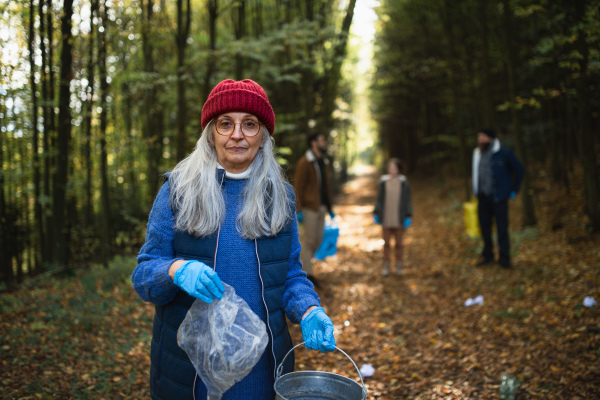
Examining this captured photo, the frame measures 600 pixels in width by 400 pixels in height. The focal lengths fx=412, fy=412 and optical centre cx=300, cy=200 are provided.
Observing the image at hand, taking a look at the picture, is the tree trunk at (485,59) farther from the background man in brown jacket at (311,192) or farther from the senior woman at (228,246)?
the senior woman at (228,246)

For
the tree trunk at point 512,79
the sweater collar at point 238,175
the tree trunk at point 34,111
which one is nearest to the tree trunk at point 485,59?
the tree trunk at point 512,79

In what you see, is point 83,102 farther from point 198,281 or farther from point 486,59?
point 486,59

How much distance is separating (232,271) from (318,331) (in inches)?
19.4

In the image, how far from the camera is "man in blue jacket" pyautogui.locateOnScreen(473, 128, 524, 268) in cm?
754

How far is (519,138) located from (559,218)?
7.00 feet

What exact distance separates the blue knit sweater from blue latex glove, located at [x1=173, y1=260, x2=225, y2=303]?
0.09 meters

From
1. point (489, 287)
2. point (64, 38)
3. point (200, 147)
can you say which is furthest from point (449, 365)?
point (64, 38)

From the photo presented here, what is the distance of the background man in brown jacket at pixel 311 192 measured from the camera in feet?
22.9

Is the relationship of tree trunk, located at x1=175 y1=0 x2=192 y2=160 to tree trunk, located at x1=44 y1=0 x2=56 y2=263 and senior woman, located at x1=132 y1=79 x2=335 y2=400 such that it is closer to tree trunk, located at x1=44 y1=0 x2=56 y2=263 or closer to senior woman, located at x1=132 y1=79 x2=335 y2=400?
tree trunk, located at x1=44 y1=0 x2=56 y2=263

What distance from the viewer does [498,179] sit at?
7.52 m

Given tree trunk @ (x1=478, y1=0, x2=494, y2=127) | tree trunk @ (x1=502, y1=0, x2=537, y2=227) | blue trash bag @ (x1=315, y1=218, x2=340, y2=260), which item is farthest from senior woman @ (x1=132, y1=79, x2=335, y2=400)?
tree trunk @ (x1=478, y1=0, x2=494, y2=127)

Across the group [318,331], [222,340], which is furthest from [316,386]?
[222,340]

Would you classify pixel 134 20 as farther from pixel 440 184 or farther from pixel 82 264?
pixel 440 184

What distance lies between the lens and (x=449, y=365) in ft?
15.1
